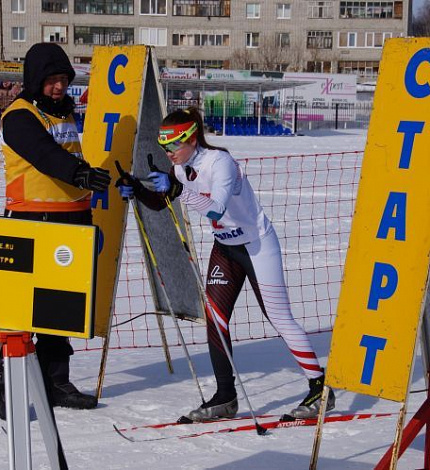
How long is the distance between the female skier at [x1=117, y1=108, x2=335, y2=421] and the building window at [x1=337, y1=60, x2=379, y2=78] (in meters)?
81.0

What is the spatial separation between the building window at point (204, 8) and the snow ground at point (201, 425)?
257 ft

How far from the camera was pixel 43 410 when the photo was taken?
343cm

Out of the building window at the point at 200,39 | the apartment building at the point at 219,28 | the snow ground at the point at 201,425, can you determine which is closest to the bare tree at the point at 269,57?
the apartment building at the point at 219,28

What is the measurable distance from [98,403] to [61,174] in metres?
1.47

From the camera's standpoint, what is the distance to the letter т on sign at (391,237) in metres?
4.13

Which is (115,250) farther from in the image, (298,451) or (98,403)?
(298,451)

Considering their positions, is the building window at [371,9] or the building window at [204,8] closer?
the building window at [204,8]

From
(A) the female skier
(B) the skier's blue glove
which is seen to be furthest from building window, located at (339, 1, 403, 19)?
(B) the skier's blue glove

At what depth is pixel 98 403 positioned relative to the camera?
5.78 m

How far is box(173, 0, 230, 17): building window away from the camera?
83562 millimetres

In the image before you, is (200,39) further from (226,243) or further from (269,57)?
(226,243)

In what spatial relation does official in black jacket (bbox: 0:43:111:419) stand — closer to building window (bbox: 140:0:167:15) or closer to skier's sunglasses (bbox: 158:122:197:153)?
skier's sunglasses (bbox: 158:122:197:153)

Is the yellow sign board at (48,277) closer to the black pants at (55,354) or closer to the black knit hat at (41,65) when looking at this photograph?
the black knit hat at (41,65)

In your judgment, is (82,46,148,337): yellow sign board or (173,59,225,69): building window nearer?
(82,46,148,337): yellow sign board
